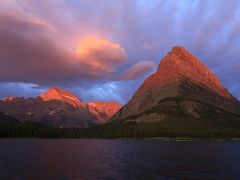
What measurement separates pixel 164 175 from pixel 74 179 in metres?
23.5

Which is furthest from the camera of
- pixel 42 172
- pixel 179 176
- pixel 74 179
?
pixel 42 172

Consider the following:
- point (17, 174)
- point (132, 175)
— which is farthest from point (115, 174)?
point (17, 174)

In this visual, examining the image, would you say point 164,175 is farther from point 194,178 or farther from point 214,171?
point 214,171

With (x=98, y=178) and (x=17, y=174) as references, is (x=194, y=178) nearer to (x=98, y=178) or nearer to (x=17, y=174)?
(x=98, y=178)

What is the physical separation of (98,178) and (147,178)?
11903 millimetres

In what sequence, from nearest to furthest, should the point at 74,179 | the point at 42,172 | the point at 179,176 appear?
the point at 74,179 → the point at 179,176 → the point at 42,172

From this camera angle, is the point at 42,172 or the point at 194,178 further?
Answer: the point at 42,172

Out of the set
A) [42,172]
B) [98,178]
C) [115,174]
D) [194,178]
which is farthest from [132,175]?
[42,172]

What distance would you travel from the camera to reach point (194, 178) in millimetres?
82188

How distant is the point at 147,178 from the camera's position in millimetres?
81500

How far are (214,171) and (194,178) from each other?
1741cm

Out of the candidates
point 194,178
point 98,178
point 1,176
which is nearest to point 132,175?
point 98,178

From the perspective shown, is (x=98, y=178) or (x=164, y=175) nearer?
(x=98, y=178)

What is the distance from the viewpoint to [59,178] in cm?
8094
